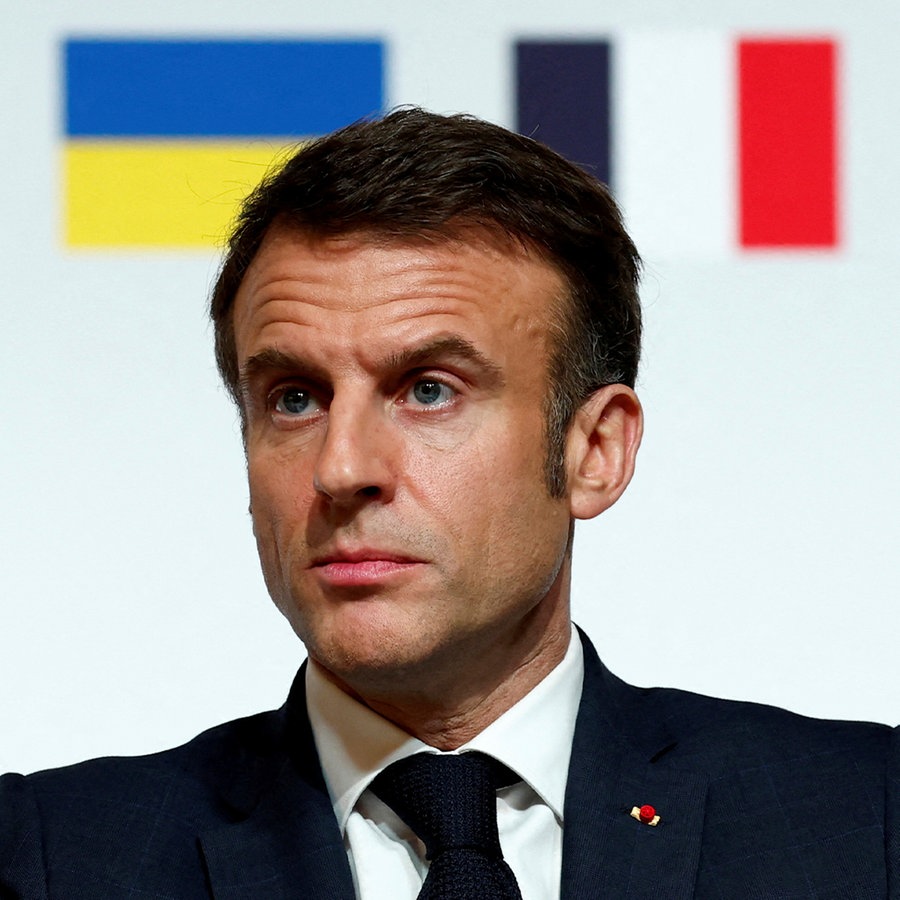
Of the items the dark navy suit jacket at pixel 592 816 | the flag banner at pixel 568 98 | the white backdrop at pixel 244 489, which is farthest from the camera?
the flag banner at pixel 568 98

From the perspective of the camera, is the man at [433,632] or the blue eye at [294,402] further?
the blue eye at [294,402]

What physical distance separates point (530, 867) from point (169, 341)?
4.66ft

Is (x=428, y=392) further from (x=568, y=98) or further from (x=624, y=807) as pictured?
(x=568, y=98)

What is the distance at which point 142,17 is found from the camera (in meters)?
3.43

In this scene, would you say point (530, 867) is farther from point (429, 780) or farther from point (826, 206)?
point (826, 206)

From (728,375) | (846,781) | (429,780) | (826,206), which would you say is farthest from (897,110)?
(429,780)

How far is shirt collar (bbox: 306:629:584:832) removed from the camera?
7.88 feet

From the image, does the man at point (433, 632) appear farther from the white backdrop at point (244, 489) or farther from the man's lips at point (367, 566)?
the white backdrop at point (244, 489)

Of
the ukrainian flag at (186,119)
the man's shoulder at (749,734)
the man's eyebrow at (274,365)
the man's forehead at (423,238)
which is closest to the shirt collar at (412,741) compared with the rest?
the man's shoulder at (749,734)

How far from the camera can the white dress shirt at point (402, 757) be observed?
2357 mm

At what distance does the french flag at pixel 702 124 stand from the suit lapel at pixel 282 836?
141 cm

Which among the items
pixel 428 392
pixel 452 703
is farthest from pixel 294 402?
pixel 452 703

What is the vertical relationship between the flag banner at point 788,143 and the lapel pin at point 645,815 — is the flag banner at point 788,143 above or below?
above

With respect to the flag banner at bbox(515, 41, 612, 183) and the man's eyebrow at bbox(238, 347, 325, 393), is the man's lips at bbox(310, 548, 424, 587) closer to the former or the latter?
the man's eyebrow at bbox(238, 347, 325, 393)
